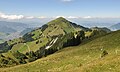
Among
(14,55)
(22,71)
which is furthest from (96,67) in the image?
(14,55)

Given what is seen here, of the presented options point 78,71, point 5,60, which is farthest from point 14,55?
point 78,71

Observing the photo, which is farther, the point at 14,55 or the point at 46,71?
the point at 14,55

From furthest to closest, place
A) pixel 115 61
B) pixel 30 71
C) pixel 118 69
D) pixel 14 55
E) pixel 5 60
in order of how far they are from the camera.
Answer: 1. pixel 14 55
2. pixel 5 60
3. pixel 30 71
4. pixel 115 61
5. pixel 118 69

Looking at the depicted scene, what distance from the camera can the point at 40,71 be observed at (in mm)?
47969

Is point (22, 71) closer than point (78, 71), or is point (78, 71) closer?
point (78, 71)

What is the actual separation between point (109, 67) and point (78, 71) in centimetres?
447

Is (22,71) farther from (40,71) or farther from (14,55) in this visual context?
(14,55)

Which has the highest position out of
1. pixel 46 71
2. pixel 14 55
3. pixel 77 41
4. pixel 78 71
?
pixel 78 71

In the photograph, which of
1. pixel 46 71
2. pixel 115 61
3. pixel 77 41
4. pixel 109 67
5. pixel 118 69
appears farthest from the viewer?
pixel 77 41

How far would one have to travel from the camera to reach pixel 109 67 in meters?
33.0

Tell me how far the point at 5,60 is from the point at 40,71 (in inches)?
3189

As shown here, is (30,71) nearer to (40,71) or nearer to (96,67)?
(40,71)

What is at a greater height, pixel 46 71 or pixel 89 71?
pixel 89 71

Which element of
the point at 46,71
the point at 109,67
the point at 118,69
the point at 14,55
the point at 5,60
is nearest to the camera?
the point at 118,69
